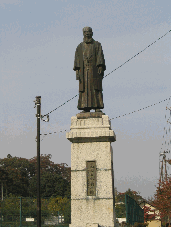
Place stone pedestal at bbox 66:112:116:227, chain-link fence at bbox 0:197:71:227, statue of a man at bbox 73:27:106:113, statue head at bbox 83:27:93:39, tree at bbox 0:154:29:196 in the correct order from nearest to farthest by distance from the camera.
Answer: stone pedestal at bbox 66:112:116:227, statue of a man at bbox 73:27:106:113, statue head at bbox 83:27:93:39, chain-link fence at bbox 0:197:71:227, tree at bbox 0:154:29:196

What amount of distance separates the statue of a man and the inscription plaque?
5.51 ft

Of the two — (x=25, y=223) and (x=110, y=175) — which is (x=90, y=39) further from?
(x=25, y=223)

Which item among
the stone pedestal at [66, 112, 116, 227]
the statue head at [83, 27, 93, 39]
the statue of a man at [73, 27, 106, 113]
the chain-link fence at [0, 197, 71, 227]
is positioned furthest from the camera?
the chain-link fence at [0, 197, 71, 227]

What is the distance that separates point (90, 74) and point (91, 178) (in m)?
3.10

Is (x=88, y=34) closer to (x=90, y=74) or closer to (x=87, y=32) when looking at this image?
(x=87, y=32)

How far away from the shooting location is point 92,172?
10359mm

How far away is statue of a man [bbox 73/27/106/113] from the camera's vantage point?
11.2 meters

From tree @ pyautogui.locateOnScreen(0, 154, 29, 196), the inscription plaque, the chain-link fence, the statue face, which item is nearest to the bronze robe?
the statue face

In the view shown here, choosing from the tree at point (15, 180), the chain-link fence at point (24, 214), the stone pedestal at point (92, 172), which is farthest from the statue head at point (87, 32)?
the tree at point (15, 180)

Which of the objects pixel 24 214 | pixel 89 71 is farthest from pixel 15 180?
pixel 89 71

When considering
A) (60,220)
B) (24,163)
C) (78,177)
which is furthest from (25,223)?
(24,163)

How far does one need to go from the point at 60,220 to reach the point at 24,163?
1750 inches

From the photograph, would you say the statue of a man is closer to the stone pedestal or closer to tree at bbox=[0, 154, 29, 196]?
the stone pedestal

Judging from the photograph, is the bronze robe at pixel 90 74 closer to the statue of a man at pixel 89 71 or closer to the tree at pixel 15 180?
the statue of a man at pixel 89 71
